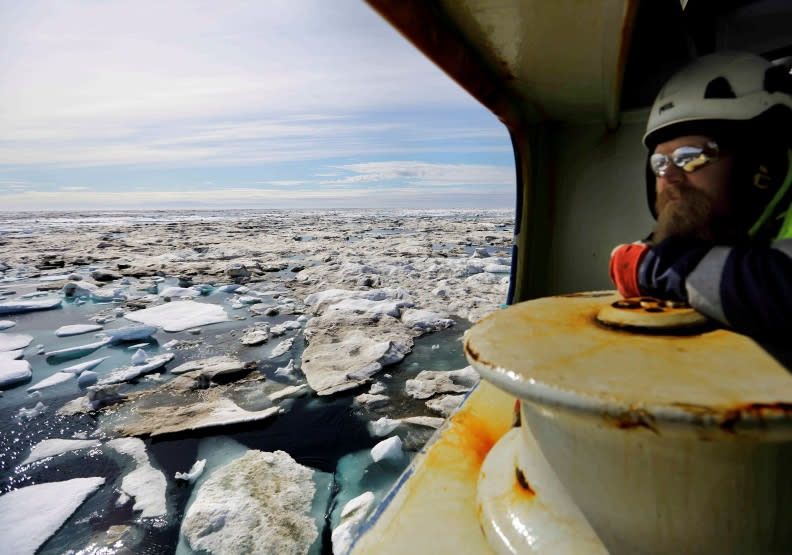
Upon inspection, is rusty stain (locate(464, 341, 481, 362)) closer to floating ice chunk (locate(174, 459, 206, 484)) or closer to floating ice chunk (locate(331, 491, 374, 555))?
floating ice chunk (locate(331, 491, 374, 555))

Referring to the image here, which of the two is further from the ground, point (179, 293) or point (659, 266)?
point (659, 266)

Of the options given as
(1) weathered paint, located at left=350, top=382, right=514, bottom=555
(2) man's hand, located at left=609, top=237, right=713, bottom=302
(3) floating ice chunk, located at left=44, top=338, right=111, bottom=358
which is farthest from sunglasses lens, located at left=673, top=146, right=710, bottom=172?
(3) floating ice chunk, located at left=44, top=338, right=111, bottom=358

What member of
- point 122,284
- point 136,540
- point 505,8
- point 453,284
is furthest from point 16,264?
point 505,8

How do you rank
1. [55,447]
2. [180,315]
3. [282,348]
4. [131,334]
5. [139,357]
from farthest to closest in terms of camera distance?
1. [180,315]
2. [131,334]
3. [282,348]
4. [139,357]
5. [55,447]

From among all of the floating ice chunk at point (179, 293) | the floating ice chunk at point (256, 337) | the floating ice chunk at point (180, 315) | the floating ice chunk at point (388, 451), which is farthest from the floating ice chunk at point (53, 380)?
the floating ice chunk at point (388, 451)

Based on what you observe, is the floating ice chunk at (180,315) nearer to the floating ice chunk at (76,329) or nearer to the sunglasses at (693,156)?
the floating ice chunk at (76,329)

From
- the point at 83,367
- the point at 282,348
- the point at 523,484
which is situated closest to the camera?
the point at 523,484

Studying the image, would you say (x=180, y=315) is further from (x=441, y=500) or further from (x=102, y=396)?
(x=441, y=500)

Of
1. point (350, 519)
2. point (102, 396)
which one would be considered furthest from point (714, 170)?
point (102, 396)

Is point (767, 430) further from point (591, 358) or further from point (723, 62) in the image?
point (723, 62)
